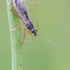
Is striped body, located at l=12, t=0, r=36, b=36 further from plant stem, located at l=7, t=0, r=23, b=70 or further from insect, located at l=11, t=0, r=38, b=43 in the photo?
plant stem, located at l=7, t=0, r=23, b=70

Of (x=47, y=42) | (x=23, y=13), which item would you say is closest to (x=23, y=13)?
(x=23, y=13)

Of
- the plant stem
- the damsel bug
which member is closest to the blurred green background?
the damsel bug

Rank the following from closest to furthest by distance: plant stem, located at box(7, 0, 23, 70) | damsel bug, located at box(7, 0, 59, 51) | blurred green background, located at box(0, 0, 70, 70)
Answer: plant stem, located at box(7, 0, 23, 70) < damsel bug, located at box(7, 0, 59, 51) < blurred green background, located at box(0, 0, 70, 70)

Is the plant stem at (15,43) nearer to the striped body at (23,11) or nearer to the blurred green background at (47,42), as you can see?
the striped body at (23,11)

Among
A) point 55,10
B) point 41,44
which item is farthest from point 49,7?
point 41,44

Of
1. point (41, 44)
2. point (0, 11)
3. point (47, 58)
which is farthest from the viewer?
point (0, 11)

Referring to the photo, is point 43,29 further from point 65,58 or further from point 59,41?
point 65,58
